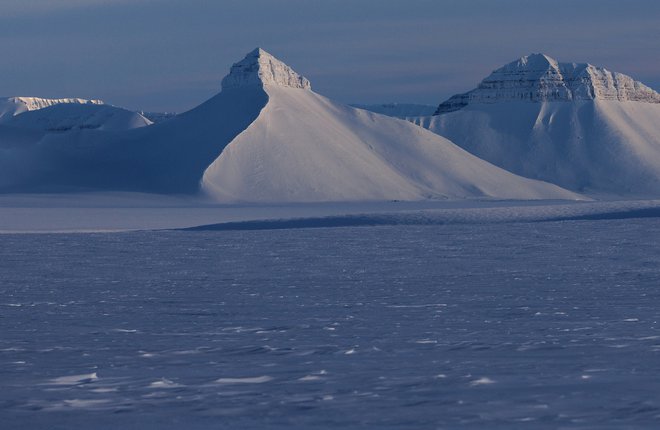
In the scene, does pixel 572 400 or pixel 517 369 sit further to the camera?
pixel 517 369

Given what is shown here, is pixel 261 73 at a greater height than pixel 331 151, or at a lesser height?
greater

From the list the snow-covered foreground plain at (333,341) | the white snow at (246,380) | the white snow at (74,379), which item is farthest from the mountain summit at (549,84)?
the white snow at (74,379)

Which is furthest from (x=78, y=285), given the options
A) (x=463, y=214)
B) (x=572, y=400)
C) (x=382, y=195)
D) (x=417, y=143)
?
(x=417, y=143)

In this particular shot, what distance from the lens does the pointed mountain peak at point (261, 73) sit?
93438 millimetres

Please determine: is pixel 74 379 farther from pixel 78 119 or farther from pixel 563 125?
pixel 78 119

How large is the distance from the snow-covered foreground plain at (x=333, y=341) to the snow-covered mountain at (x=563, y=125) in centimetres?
8711

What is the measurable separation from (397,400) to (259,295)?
294 inches

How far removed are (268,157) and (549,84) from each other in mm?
54386

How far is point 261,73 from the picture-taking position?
92.9m

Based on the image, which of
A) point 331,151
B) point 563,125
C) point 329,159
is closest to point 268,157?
point 329,159

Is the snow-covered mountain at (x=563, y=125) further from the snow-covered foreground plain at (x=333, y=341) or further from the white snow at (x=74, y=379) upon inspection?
the white snow at (x=74, y=379)

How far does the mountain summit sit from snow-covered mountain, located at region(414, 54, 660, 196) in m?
0.11

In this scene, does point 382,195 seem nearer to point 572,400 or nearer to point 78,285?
point 78,285

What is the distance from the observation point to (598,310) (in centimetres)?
1452
